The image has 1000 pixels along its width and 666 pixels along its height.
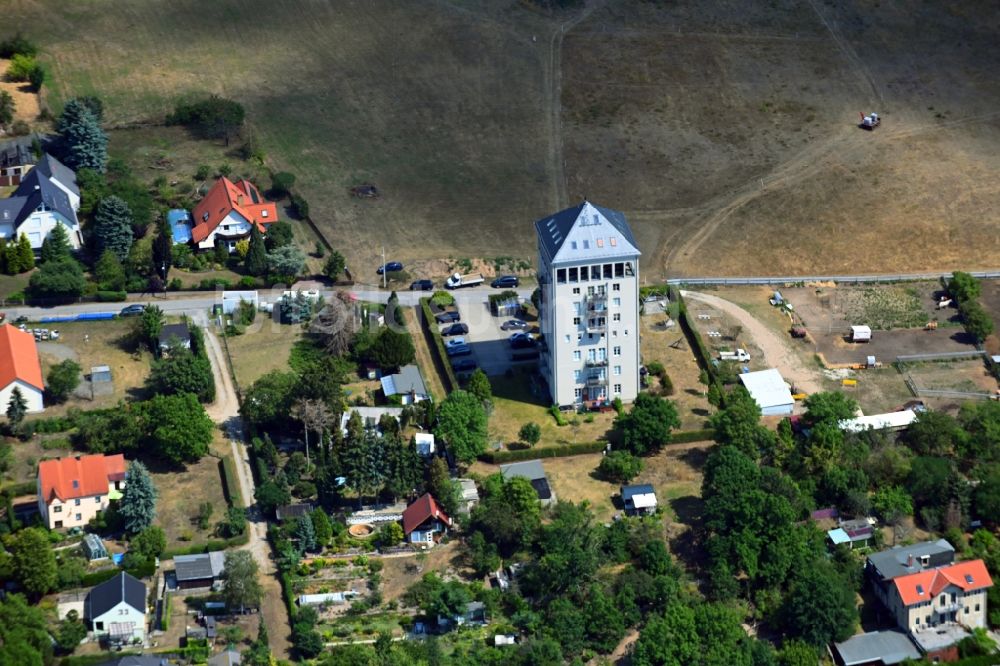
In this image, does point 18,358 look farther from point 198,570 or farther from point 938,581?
point 938,581

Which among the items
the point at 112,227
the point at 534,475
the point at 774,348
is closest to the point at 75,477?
the point at 534,475

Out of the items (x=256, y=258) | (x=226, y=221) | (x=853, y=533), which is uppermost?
(x=226, y=221)

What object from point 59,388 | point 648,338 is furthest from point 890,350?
point 59,388

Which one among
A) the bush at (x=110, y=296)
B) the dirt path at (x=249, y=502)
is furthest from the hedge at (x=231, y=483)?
the bush at (x=110, y=296)

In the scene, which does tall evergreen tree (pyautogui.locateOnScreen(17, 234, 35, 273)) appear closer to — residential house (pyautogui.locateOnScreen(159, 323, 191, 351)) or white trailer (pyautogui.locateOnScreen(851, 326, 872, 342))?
residential house (pyautogui.locateOnScreen(159, 323, 191, 351))

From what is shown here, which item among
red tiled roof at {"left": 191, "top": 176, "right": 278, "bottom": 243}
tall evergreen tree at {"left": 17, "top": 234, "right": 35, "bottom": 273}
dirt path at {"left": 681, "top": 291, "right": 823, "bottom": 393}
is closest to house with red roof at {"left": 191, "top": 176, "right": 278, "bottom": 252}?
red tiled roof at {"left": 191, "top": 176, "right": 278, "bottom": 243}

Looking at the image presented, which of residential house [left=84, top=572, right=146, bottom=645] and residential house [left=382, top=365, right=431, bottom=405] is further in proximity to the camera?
residential house [left=382, top=365, right=431, bottom=405]
